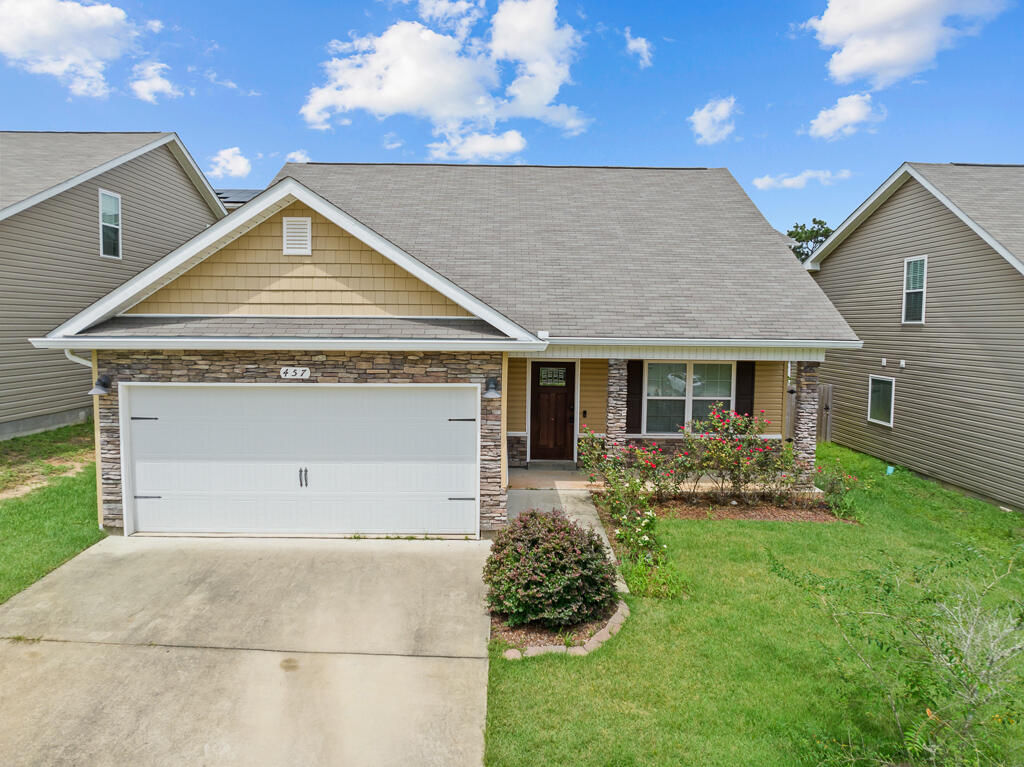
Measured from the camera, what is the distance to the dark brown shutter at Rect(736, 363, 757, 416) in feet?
38.3

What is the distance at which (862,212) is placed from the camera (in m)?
14.4

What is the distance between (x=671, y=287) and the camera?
453 inches

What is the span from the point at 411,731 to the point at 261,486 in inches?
190

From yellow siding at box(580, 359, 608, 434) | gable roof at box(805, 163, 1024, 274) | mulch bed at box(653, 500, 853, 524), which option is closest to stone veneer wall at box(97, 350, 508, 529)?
mulch bed at box(653, 500, 853, 524)

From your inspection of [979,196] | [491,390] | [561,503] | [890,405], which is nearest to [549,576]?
[491,390]

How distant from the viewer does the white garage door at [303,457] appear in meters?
8.03

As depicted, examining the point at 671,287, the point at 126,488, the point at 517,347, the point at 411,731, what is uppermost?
the point at 671,287

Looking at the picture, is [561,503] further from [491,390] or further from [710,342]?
[710,342]

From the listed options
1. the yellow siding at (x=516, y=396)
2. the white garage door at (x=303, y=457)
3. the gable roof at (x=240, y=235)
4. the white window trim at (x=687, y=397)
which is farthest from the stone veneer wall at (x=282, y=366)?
the white window trim at (x=687, y=397)

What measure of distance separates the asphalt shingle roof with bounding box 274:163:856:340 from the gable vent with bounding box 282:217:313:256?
3318 millimetres

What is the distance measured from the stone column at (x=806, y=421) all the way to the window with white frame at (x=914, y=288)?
424cm

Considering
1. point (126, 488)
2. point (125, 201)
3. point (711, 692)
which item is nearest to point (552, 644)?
point (711, 692)

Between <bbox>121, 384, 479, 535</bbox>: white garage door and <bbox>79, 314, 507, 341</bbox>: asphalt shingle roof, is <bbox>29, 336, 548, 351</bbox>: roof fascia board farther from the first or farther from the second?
<bbox>121, 384, 479, 535</bbox>: white garage door

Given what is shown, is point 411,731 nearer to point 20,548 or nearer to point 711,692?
point 711,692
